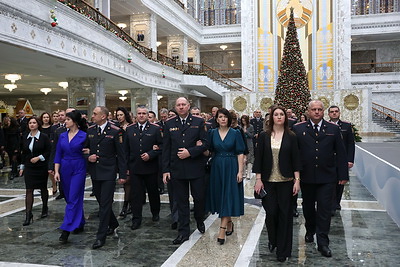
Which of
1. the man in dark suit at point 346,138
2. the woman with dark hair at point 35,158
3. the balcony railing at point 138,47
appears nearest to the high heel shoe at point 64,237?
the woman with dark hair at point 35,158

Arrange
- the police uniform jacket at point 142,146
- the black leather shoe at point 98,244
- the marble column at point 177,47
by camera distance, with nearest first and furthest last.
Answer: the black leather shoe at point 98,244 → the police uniform jacket at point 142,146 → the marble column at point 177,47

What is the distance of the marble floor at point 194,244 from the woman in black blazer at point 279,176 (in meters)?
0.28

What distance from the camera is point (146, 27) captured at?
859 inches

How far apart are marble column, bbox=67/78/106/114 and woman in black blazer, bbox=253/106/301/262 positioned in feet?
36.5

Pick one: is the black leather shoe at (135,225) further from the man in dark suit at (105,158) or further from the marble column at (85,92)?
the marble column at (85,92)

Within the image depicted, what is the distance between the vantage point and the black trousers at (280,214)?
3.90 metres

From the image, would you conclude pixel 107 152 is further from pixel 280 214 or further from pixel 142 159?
pixel 280 214

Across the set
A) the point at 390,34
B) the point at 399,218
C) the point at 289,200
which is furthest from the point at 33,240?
the point at 390,34

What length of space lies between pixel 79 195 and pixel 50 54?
593cm

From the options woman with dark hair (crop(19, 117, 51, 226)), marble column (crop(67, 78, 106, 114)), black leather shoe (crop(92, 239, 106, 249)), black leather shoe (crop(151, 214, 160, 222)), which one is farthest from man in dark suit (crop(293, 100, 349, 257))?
marble column (crop(67, 78, 106, 114))

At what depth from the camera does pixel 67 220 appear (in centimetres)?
459

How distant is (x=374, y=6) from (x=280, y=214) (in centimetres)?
3085

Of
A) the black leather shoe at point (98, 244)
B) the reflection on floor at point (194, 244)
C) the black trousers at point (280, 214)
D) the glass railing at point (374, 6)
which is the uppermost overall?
the glass railing at point (374, 6)

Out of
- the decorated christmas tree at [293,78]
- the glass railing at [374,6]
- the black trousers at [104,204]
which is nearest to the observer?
the black trousers at [104,204]
